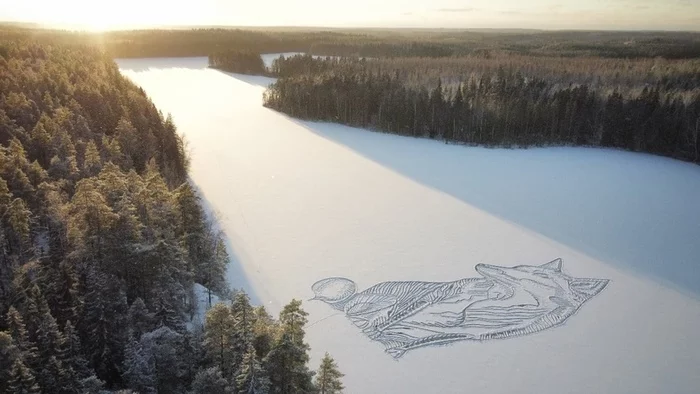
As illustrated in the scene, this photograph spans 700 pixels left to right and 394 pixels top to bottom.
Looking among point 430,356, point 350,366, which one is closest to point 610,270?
point 430,356

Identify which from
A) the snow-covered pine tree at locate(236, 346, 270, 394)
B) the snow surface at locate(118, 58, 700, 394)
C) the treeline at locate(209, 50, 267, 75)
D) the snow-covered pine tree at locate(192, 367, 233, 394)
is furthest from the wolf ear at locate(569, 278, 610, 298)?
the treeline at locate(209, 50, 267, 75)

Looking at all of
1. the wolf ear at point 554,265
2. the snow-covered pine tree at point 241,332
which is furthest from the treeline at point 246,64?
the snow-covered pine tree at point 241,332

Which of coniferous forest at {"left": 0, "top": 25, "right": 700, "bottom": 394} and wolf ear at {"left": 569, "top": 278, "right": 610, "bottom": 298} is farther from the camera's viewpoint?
wolf ear at {"left": 569, "top": 278, "right": 610, "bottom": 298}

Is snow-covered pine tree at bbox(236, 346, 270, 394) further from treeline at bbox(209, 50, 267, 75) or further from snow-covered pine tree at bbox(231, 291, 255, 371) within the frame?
treeline at bbox(209, 50, 267, 75)

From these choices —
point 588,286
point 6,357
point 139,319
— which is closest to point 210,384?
point 139,319

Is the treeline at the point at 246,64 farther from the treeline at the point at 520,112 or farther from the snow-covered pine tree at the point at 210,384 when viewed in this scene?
the snow-covered pine tree at the point at 210,384

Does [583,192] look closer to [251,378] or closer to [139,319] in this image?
[251,378]
